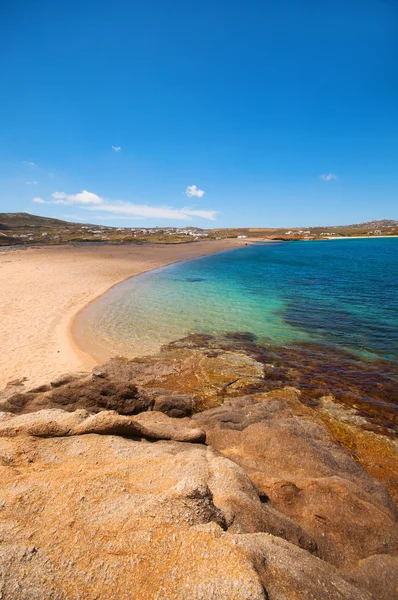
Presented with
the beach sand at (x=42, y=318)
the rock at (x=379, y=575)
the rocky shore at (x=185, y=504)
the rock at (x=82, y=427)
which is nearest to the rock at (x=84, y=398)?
the rocky shore at (x=185, y=504)

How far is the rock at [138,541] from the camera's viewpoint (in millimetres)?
2898

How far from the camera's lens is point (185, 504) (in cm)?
386

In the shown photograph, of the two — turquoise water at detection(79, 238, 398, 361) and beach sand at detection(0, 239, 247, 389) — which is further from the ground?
beach sand at detection(0, 239, 247, 389)

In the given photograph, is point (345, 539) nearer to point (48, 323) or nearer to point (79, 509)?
point (79, 509)

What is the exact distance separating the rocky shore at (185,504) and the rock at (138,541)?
0.05ft

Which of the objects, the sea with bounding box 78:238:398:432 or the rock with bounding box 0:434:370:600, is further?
the sea with bounding box 78:238:398:432

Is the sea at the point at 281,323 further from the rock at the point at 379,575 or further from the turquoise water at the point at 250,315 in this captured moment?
the rock at the point at 379,575

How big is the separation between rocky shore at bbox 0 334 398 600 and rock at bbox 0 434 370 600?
14 mm

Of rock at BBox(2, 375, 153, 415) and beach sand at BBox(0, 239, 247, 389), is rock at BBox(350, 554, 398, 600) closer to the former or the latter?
rock at BBox(2, 375, 153, 415)

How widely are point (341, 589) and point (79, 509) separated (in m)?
3.37

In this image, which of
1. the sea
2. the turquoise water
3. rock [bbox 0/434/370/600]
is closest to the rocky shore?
rock [bbox 0/434/370/600]

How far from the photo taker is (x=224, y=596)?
280 centimetres

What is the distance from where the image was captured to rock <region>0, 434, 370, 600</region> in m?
2.90

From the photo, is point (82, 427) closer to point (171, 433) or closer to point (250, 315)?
point (171, 433)
